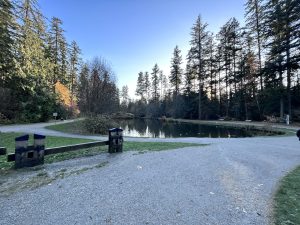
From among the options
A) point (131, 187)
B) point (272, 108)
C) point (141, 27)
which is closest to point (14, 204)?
point (131, 187)

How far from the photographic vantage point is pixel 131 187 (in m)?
4.27

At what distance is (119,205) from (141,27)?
703 inches

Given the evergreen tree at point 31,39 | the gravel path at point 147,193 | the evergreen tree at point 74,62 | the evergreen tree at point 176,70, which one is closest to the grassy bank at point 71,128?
the gravel path at point 147,193

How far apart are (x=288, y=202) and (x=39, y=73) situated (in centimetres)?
607

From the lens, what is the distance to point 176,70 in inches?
2018

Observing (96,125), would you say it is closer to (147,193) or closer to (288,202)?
(147,193)

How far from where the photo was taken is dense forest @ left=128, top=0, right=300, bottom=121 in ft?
75.5

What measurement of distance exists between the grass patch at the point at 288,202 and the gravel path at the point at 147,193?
14cm

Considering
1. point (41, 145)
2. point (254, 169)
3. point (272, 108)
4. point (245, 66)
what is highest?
point (245, 66)

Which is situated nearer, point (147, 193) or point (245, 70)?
point (147, 193)

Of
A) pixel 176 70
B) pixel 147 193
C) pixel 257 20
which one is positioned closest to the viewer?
pixel 147 193

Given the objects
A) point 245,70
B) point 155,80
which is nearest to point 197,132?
point 245,70

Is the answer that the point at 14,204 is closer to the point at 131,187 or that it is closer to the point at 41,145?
the point at 131,187

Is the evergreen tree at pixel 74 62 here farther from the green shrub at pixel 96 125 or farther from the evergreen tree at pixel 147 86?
the green shrub at pixel 96 125
